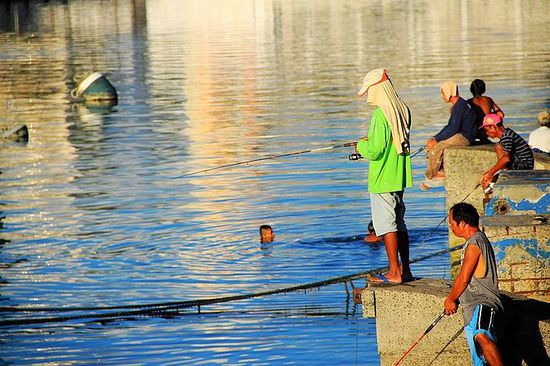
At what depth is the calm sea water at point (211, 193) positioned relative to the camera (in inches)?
562

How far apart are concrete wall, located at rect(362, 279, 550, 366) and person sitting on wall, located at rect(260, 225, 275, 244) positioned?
734cm

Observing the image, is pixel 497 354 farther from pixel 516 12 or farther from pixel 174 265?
pixel 516 12

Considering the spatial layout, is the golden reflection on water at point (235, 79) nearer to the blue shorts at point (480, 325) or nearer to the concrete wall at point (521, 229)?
the concrete wall at point (521, 229)

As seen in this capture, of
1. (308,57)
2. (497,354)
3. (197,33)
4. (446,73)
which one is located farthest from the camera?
(197,33)

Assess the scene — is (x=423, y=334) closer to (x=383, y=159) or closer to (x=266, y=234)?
(x=383, y=159)

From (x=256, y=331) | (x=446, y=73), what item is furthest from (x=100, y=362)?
(x=446, y=73)

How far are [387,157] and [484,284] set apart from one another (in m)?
2.24

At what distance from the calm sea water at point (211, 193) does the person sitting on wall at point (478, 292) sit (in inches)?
113

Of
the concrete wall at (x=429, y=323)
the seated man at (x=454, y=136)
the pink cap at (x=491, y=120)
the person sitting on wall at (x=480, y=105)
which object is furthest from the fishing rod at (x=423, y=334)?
the person sitting on wall at (x=480, y=105)

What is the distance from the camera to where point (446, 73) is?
44.9 m

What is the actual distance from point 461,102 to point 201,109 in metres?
21.1

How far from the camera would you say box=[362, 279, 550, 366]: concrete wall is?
1062 cm

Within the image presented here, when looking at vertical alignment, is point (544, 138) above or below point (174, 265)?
above

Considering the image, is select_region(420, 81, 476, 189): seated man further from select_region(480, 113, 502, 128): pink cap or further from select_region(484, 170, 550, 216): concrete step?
select_region(484, 170, 550, 216): concrete step
